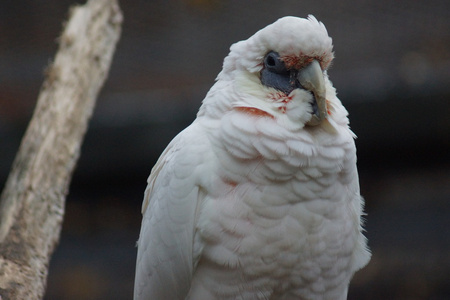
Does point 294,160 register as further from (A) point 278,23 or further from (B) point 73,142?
(B) point 73,142

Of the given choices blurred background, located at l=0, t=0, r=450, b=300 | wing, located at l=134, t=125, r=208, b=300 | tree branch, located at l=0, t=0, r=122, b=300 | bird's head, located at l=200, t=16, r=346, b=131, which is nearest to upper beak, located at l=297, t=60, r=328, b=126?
bird's head, located at l=200, t=16, r=346, b=131

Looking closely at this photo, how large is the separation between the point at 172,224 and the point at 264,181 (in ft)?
1.02

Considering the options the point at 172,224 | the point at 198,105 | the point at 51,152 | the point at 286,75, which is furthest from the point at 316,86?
the point at 198,105

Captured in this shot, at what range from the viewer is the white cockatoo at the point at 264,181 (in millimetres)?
1605

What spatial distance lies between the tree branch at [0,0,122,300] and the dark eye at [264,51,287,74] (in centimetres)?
100

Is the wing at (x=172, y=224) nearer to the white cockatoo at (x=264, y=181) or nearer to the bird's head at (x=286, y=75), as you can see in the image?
the white cockatoo at (x=264, y=181)

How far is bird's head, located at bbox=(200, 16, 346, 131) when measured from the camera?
63.1 inches

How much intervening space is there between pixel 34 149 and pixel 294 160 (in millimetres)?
1144

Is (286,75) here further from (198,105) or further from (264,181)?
(198,105)

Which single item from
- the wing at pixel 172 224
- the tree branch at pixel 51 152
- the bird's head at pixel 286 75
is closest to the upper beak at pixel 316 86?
the bird's head at pixel 286 75

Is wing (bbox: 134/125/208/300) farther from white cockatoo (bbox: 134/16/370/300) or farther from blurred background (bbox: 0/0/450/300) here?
blurred background (bbox: 0/0/450/300)

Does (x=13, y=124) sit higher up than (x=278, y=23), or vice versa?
(x=13, y=124)

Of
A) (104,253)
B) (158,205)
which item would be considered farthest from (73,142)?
(104,253)

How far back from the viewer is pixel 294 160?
62.6 inches
